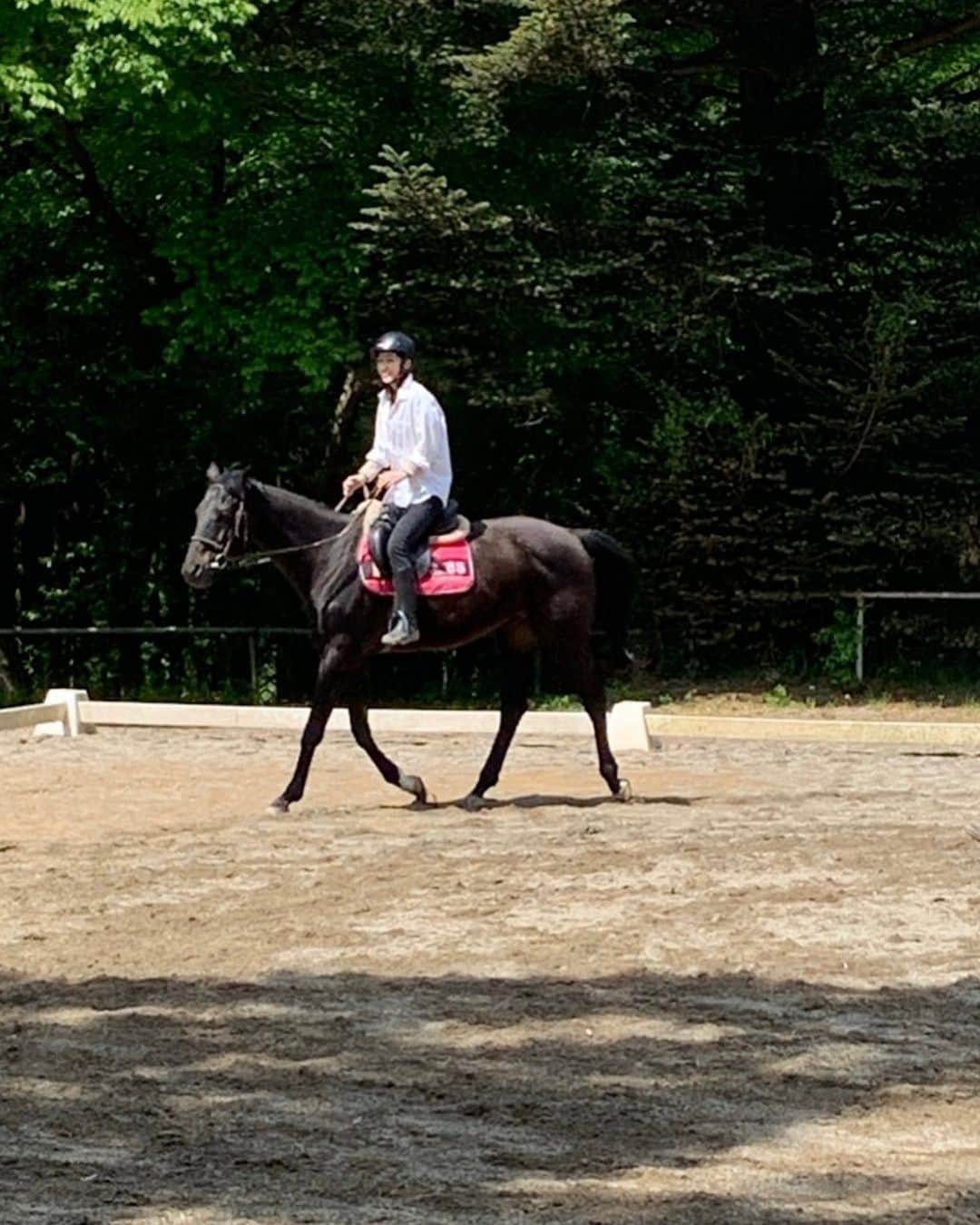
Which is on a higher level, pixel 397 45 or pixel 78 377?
pixel 397 45

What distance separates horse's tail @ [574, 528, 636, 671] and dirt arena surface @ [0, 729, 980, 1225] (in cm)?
98

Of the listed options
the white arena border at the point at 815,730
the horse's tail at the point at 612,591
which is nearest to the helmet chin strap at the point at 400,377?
the horse's tail at the point at 612,591

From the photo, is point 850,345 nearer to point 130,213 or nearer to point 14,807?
point 130,213

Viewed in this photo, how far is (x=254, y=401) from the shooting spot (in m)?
26.8

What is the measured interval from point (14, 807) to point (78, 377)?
1319 cm

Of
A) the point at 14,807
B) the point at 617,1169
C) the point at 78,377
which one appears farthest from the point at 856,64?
the point at 617,1169

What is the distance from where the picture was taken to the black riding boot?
15188 millimetres

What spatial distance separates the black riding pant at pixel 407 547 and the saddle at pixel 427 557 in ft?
0.26

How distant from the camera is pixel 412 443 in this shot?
14992mm

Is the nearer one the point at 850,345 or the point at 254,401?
the point at 850,345

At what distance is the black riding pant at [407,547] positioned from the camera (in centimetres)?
1517

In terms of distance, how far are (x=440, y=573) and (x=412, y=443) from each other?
0.86m

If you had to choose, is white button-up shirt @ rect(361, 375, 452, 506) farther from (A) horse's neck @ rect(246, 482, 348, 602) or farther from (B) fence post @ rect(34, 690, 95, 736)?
(B) fence post @ rect(34, 690, 95, 736)

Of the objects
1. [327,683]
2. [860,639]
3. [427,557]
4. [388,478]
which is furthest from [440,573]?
[860,639]
